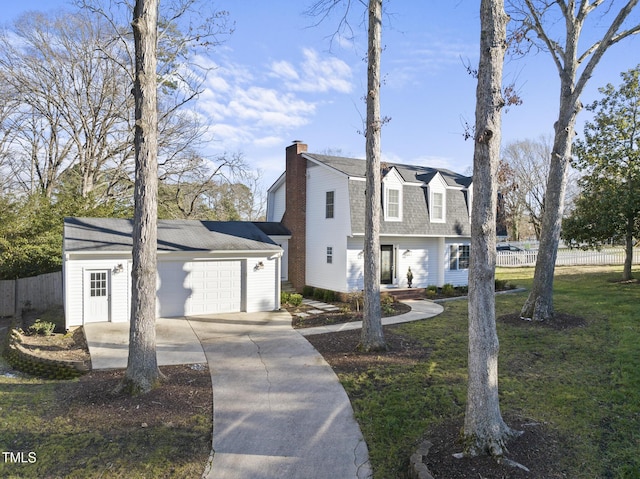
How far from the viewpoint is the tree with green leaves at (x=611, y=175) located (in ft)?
60.4

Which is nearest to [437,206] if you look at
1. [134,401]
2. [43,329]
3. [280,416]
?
[280,416]

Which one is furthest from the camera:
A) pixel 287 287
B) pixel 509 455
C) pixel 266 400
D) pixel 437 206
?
pixel 287 287

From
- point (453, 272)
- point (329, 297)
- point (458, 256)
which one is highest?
point (458, 256)

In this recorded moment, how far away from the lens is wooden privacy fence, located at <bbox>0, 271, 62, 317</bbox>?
16938 mm

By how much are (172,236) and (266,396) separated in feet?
31.0

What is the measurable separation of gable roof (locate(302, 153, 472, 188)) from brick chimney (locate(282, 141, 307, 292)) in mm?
681

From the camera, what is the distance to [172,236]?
14680 mm

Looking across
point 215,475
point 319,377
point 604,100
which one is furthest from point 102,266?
point 604,100

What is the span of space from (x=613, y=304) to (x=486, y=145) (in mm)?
12201

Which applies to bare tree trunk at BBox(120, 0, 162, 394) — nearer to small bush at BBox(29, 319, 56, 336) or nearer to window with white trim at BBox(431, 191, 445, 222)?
small bush at BBox(29, 319, 56, 336)

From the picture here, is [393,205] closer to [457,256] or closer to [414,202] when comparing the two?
[414,202]

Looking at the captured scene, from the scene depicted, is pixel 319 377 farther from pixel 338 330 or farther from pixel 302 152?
pixel 302 152

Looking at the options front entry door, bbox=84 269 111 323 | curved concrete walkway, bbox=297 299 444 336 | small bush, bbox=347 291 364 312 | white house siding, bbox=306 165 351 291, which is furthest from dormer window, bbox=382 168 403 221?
front entry door, bbox=84 269 111 323

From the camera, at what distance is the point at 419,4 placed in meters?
8.86
